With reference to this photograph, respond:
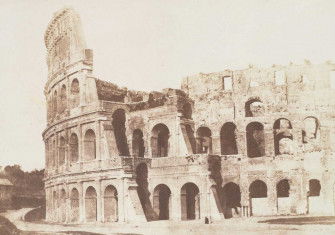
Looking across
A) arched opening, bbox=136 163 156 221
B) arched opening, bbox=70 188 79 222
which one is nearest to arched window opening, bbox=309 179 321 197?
arched opening, bbox=136 163 156 221

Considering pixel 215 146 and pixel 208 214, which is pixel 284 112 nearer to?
pixel 215 146

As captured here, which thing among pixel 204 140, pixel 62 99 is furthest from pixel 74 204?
pixel 204 140

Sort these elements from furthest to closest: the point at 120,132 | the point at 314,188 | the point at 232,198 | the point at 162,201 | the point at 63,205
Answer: the point at 120,132 → the point at 63,205 → the point at 314,188 → the point at 232,198 → the point at 162,201

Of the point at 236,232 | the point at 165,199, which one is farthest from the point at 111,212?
the point at 236,232

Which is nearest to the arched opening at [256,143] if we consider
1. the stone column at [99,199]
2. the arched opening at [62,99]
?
the stone column at [99,199]

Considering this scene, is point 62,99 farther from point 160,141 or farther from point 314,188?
point 314,188

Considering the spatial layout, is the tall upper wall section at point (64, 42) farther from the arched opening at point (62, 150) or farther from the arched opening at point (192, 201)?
the arched opening at point (192, 201)

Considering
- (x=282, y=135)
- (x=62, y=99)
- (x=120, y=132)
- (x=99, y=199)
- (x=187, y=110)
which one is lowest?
(x=99, y=199)
